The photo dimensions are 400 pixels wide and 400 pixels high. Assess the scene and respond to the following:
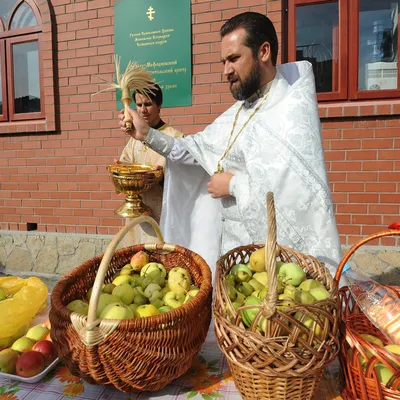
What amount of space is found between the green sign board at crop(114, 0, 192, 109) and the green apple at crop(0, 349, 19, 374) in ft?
10.7

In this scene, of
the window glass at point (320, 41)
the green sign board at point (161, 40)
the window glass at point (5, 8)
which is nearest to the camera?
the window glass at point (320, 41)

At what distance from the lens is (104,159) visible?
14.6 ft

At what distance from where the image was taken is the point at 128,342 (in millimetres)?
951

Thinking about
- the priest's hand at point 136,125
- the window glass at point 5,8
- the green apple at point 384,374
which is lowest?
the green apple at point 384,374

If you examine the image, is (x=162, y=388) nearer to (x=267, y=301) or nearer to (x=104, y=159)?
(x=267, y=301)

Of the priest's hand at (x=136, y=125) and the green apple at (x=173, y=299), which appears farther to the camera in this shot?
the priest's hand at (x=136, y=125)

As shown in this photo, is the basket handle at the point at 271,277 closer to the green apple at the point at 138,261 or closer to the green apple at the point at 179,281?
the green apple at the point at 179,281

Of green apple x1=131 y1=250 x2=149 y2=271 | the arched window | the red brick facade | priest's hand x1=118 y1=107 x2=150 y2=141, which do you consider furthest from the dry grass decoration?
the arched window

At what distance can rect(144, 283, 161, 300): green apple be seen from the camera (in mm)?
1268

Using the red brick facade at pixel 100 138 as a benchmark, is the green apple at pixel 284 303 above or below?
below

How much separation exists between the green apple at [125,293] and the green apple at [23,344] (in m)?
0.37

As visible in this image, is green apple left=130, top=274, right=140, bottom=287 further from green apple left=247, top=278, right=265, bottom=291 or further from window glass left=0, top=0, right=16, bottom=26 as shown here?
window glass left=0, top=0, right=16, bottom=26

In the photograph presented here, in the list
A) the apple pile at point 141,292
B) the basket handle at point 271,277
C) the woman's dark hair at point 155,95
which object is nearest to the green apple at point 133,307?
the apple pile at point 141,292

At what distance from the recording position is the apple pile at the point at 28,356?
3.70 feet
